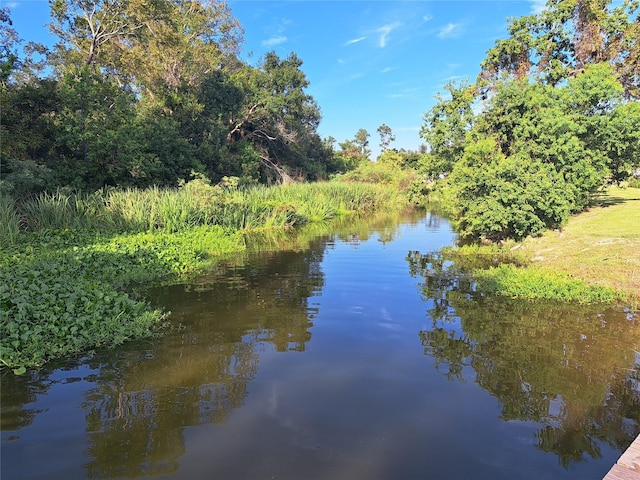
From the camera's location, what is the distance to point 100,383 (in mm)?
4543

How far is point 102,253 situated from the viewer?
28.8ft

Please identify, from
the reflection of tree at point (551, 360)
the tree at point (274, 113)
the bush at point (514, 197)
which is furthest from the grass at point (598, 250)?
the tree at point (274, 113)

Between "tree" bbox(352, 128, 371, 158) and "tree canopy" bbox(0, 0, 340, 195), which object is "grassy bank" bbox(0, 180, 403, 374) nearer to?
"tree canopy" bbox(0, 0, 340, 195)

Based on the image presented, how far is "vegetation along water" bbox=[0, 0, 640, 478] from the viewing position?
149 inches

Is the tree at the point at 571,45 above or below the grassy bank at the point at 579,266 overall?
above

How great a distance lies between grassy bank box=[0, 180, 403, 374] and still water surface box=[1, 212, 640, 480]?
0.48m

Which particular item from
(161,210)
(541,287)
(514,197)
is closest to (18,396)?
(541,287)

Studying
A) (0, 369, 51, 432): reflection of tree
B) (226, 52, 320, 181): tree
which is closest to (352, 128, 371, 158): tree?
(226, 52, 320, 181): tree

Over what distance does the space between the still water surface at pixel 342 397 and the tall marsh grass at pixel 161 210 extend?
580cm

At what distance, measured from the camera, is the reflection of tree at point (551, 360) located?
399 centimetres

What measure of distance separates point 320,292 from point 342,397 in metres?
4.14

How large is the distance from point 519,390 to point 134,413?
4.18 meters

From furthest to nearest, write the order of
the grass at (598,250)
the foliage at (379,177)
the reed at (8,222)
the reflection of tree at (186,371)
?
the foliage at (379,177) < the reed at (8,222) < the grass at (598,250) < the reflection of tree at (186,371)

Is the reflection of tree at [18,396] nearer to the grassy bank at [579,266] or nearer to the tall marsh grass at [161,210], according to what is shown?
the tall marsh grass at [161,210]
